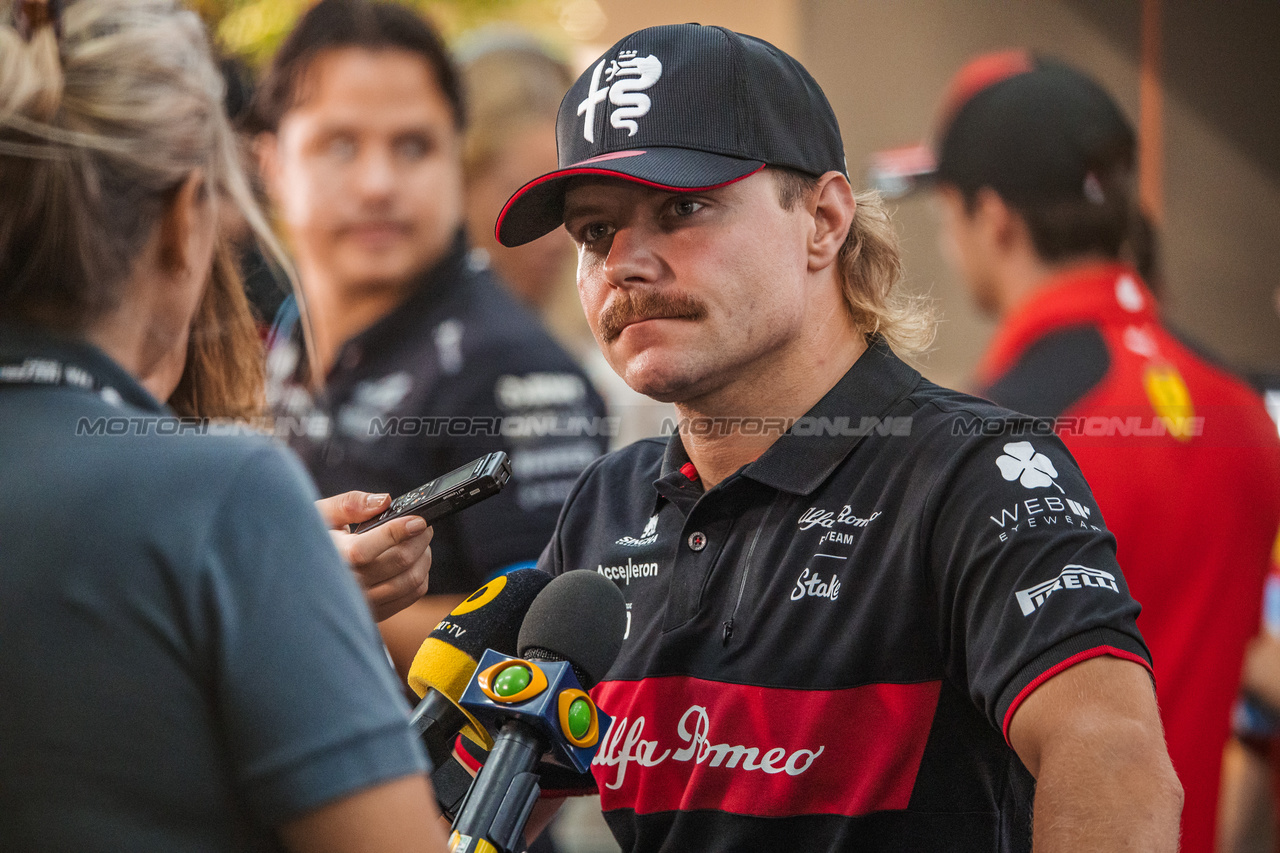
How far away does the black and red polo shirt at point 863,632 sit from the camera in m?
0.96

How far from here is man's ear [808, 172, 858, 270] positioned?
1.21m

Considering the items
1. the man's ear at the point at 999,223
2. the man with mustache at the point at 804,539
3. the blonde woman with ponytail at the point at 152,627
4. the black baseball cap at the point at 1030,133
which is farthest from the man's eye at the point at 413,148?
the blonde woman with ponytail at the point at 152,627

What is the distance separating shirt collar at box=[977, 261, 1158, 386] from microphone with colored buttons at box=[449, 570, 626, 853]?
1196mm

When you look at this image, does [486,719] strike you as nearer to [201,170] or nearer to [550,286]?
[201,170]

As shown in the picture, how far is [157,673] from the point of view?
0.69 metres

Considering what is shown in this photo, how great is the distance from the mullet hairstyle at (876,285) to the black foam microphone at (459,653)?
462mm

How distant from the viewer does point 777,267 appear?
1.17 m

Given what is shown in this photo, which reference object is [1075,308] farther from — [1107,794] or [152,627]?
[152,627]

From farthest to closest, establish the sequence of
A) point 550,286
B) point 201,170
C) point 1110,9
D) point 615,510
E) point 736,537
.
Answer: point 550,286 < point 1110,9 < point 615,510 < point 736,537 < point 201,170

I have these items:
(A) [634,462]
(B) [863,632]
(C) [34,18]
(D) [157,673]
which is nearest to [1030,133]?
(A) [634,462]

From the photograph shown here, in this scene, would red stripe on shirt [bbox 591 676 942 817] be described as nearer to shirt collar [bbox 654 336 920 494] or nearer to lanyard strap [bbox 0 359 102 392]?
shirt collar [bbox 654 336 920 494]

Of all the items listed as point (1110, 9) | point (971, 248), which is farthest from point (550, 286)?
point (1110, 9)

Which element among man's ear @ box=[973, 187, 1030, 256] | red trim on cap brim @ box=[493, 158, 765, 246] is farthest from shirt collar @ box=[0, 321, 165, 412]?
man's ear @ box=[973, 187, 1030, 256]

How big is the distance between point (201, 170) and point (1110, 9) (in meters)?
1.65
